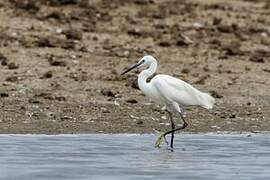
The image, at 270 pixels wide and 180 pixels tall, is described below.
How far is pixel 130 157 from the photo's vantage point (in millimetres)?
13109

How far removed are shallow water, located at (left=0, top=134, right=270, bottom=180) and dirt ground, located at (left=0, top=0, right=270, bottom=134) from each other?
0.89m

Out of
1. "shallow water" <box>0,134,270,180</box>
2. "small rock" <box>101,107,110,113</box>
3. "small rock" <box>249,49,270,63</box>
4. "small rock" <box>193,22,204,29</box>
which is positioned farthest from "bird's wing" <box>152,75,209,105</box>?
"small rock" <box>193,22,204,29</box>

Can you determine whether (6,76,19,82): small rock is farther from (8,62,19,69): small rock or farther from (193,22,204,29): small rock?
(193,22,204,29): small rock

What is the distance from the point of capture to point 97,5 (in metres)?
28.0

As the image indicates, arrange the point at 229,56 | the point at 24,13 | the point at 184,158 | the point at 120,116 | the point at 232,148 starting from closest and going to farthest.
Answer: the point at 184,158, the point at 232,148, the point at 120,116, the point at 229,56, the point at 24,13

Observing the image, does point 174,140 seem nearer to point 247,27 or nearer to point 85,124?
point 85,124

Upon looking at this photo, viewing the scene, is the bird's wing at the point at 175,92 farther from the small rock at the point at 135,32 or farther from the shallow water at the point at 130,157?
the small rock at the point at 135,32

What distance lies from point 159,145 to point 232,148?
979 millimetres

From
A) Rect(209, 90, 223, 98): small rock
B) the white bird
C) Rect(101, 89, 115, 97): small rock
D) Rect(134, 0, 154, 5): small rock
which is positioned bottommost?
Rect(101, 89, 115, 97): small rock

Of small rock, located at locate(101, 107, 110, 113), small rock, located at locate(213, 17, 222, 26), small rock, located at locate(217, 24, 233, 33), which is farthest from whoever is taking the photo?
small rock, located at locate(213, 17, 222, 26)

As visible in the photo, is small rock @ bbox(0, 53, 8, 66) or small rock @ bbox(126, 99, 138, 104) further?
small rock @ bbox(0, 53, 8, 66)

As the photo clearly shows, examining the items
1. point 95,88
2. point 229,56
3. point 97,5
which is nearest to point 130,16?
point 97,5

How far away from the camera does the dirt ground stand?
53.9 ft

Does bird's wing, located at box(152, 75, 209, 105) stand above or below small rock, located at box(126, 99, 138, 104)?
above
